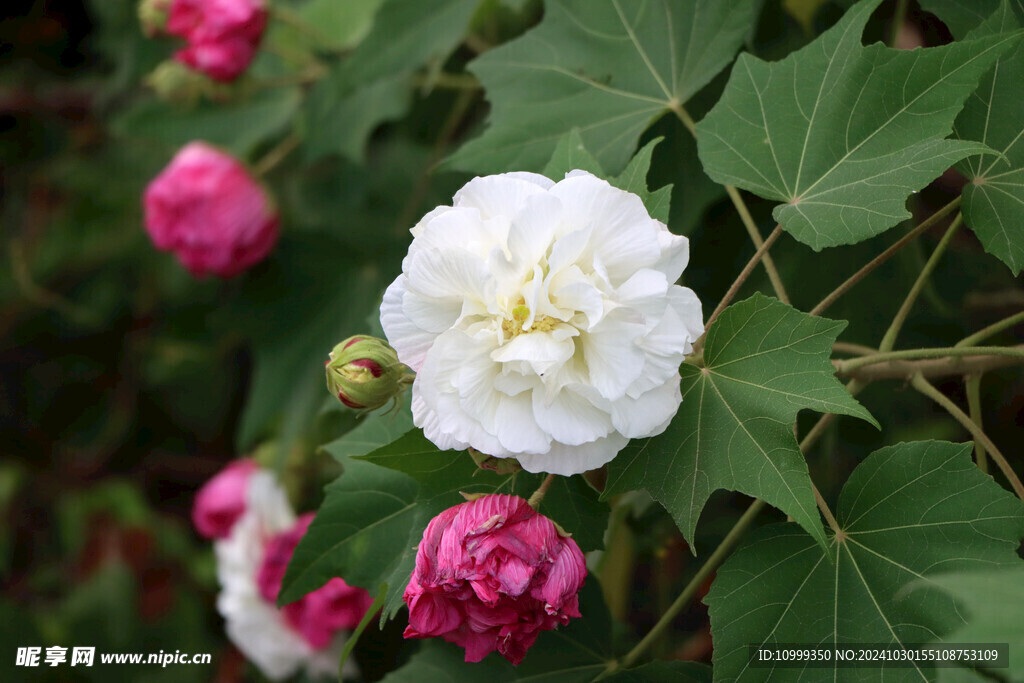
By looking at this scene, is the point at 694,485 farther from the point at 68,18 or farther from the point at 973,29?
the point at 68,18

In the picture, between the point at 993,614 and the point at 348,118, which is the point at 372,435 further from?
the point at 348,118

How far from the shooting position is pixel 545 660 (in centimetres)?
82

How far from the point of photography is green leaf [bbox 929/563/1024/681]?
43 centimetres

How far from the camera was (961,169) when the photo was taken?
704mm

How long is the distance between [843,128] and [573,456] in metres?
0.39

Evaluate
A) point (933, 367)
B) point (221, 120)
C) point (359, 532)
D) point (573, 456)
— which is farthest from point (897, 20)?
point (221, 120)

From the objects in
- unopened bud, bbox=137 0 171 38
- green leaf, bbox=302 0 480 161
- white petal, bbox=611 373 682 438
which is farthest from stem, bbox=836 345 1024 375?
unopened bud, bbox=137 0 171 38

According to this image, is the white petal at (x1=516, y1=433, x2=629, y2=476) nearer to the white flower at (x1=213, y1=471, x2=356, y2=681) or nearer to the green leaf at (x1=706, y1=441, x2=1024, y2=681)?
the green leaf at (x1=706, y1=441, x2=1024, y2=681)

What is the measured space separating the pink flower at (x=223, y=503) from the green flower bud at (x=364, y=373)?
0.76 metres

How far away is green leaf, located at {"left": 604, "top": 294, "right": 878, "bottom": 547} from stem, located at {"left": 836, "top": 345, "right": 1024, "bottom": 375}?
0.14m

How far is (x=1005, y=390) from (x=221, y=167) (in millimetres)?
1259

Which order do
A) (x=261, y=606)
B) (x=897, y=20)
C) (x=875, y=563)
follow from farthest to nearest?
1. (x=261, y=606)
2. (x=897, y=20)
3. (x=875, y=563)

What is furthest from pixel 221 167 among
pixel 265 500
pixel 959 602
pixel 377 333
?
pixel 959 602

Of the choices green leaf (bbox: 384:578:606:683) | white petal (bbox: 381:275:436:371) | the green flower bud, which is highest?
white petal (bbox: 381:275:436:371)
